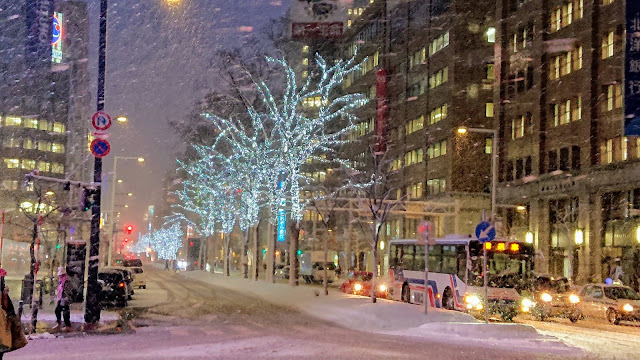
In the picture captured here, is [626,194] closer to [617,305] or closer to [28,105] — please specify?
[617,305]

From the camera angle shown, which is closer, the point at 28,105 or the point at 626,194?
the point at 626,194

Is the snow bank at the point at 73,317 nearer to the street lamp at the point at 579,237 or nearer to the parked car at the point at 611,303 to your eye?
the parked car at the point at 611,303

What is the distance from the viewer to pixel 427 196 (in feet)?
220

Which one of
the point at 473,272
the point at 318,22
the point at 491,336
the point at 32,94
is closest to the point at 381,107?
the point at 318,22

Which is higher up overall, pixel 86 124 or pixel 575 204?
pixel 86 124

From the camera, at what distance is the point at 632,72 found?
2161 centimetres

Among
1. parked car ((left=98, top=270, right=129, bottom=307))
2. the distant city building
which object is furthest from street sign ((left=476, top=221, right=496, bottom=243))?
the distant city building

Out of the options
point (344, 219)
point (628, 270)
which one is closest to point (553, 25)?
point (628, 270)

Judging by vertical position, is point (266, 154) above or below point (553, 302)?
above

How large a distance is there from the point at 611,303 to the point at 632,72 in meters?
10.3

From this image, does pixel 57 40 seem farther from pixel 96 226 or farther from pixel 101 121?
pixel 96 226

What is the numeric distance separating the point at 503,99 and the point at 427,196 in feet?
45.2

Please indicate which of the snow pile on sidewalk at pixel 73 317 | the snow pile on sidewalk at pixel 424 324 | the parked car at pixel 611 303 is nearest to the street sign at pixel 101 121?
the snow pile on sidewalk at pixel 73 317

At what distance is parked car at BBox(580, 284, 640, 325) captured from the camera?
27281mm
